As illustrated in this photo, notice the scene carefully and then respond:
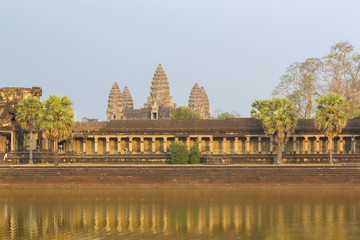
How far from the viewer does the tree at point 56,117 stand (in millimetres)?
49438

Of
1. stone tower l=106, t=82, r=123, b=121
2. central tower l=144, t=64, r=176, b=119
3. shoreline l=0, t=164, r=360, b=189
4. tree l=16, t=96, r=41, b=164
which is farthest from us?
stone tower l=106, t=82, r=123, b=121

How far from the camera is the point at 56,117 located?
49.8 m

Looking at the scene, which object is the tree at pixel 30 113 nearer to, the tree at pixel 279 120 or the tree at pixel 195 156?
the tree at pixel 195 156

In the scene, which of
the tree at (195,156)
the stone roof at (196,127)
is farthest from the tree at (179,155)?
the stone roof at (196,127)

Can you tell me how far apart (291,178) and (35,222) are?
68.2 ft

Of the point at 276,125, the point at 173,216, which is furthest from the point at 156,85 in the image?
the point at 173,216

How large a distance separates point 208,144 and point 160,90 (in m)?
124

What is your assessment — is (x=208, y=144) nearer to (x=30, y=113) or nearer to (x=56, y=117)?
(x=56, y=117)

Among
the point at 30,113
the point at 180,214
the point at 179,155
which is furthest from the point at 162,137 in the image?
the point at 180,214

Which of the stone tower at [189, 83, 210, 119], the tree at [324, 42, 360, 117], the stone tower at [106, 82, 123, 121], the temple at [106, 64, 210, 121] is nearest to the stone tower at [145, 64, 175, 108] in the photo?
the temple at [106, 64, 210, 121]

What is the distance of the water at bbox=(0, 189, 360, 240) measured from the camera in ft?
91.4

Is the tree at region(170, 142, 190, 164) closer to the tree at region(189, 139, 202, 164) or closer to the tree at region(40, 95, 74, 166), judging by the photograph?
the tree at region(189, 139, 202, 164)

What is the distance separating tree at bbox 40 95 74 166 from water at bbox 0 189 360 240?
23.2 feet

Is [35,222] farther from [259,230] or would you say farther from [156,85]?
[156,85]
